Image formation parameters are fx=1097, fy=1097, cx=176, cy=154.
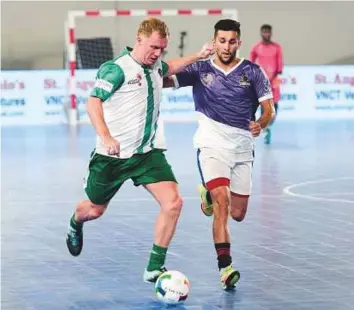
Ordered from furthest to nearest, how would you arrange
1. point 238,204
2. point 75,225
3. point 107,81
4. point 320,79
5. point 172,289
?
point 320,79
point 238,204
point 75,225
point 107,81
point 172,289

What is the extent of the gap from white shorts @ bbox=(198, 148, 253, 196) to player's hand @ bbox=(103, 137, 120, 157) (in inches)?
45.3

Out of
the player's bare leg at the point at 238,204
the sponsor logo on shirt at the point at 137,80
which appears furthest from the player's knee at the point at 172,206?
the player's bare leg at the point at 238,204

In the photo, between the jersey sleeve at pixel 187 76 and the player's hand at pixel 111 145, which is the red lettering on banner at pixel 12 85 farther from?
the player's hand at pixel 111 145

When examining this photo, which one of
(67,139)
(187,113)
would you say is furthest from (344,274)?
(187,113)

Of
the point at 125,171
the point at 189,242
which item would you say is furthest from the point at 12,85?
the point at 125,171

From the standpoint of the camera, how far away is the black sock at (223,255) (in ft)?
26.0

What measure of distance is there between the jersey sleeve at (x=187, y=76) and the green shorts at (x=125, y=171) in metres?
0.72

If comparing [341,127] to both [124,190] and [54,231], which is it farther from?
[54,231]

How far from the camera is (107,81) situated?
25.4ft

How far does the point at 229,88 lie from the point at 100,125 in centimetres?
136

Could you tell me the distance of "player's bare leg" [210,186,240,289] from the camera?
7777 mm

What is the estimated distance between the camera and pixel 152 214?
38.7 ft

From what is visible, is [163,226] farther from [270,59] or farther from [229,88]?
[270,59]

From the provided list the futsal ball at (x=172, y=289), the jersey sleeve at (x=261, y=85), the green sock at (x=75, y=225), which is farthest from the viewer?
the green sock at (x=75, y=225)
